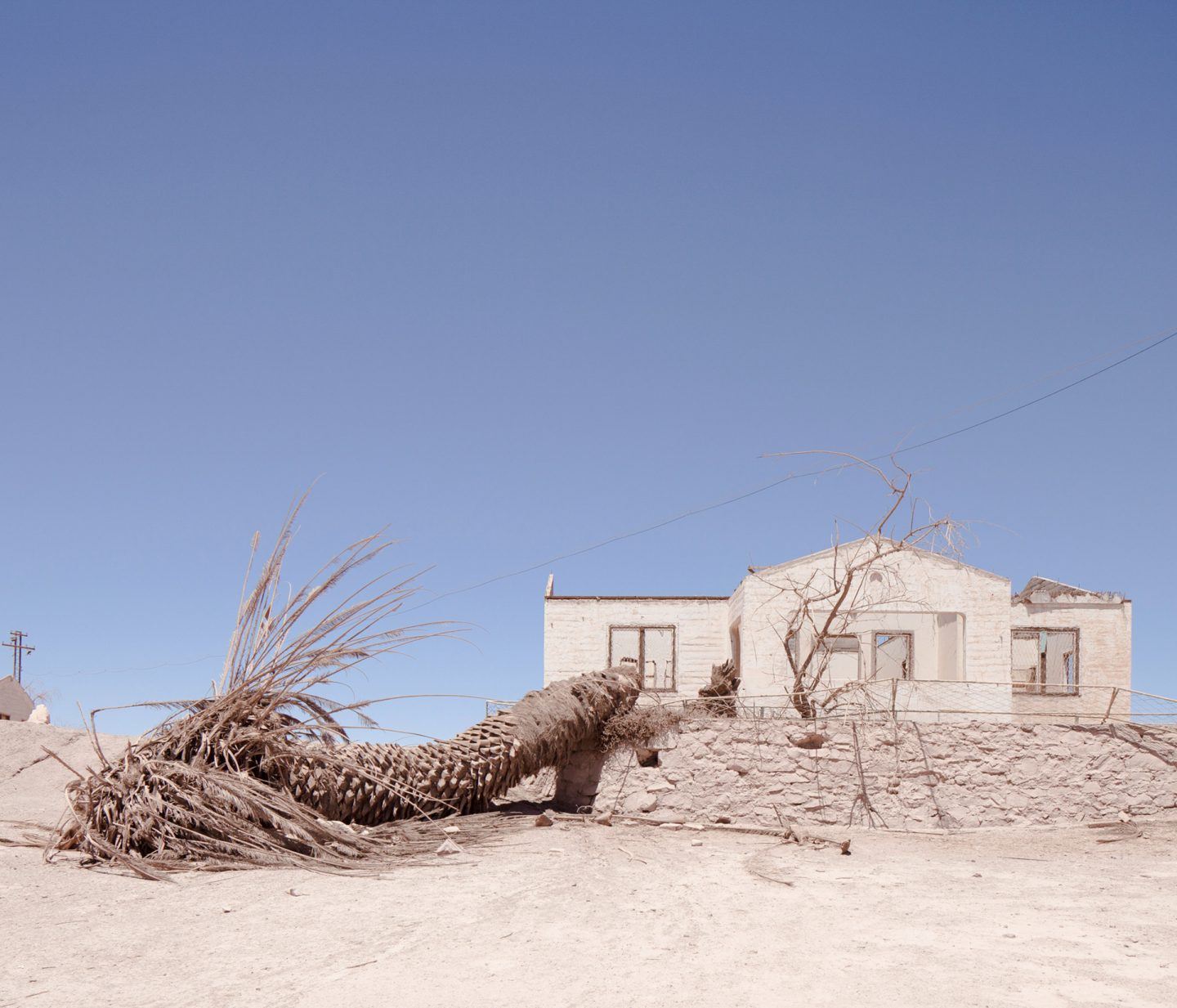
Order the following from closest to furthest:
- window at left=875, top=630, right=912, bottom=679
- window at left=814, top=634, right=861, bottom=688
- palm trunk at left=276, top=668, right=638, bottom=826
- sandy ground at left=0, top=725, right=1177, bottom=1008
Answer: sandy ground at left=0, top=725, right=1177, bottom=1008 < palm trunk at left=276, top=668, right=638, bottom=826 < window at left=875, top=630, right=912, bottom=679 < window at left=814, top=634, right=861, bottom=688

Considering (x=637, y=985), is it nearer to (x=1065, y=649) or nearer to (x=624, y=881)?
(x=624, y=881)

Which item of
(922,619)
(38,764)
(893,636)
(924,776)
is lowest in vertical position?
(38,764)

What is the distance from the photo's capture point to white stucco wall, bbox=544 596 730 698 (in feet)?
67.8

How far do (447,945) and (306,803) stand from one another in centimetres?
287

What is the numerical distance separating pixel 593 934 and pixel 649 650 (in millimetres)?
16234

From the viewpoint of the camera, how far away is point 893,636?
743 inches

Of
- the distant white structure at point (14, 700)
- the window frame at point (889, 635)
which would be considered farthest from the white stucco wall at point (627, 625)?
the distant white structure at point (14, 700)

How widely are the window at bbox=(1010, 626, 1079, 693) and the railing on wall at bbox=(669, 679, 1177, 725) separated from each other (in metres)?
0.50

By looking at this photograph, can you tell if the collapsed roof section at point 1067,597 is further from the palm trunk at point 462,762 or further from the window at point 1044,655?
the palm trunk at point 462,762

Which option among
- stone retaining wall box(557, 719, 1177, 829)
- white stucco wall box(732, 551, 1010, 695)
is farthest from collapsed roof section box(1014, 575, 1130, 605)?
stone retaining wall box(557, 719, 1177, 829)

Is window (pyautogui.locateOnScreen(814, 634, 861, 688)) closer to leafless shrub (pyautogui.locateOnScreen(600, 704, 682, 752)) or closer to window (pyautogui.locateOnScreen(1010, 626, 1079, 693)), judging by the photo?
window (pyautogui.locateOnScreen(1010, 626, 1079, 693))

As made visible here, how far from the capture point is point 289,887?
5.52 meters

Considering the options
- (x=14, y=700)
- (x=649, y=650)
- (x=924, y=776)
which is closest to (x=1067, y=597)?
(x=649, y=650)

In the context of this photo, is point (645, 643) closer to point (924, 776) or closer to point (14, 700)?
point (924, 776)
